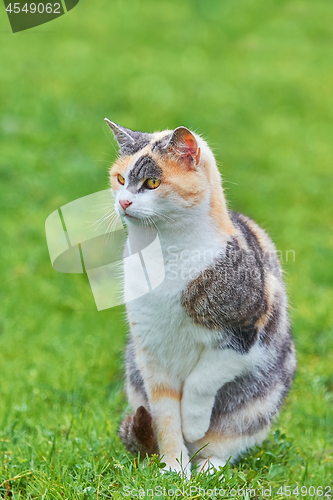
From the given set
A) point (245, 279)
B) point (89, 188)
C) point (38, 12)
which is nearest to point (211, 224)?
point (245, 279)

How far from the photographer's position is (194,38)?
9.56 meters

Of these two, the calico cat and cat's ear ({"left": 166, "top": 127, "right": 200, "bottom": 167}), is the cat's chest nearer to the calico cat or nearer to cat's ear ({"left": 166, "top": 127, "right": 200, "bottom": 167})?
the calico cat

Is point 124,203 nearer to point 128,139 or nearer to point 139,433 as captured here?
point 128,139

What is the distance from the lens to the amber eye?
8.24 feet

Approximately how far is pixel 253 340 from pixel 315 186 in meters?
5.49

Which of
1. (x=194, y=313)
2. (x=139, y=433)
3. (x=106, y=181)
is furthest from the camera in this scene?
(x=106, y=181)

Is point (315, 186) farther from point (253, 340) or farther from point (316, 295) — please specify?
point (253, 340)

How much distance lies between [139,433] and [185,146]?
142 cm

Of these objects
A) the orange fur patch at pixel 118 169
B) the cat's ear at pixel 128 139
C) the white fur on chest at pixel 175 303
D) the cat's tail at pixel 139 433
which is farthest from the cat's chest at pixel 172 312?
the cat's ear at pixel 128 139

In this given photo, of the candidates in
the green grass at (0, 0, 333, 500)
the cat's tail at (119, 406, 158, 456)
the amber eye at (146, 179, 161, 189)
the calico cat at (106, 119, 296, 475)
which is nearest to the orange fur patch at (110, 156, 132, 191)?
the calico cat at (106, 119, 296, 475)

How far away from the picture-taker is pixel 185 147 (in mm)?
2523

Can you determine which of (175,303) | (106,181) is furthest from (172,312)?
(106,181)

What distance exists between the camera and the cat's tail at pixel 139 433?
2796 millimetres

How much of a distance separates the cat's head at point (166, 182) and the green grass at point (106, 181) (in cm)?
44
